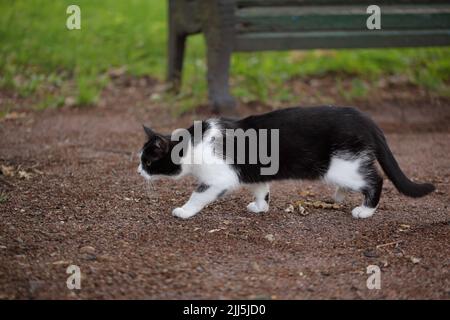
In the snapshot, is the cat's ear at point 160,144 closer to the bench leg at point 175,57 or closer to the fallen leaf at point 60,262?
the fallen leaf at point 60,262

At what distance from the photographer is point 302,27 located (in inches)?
222

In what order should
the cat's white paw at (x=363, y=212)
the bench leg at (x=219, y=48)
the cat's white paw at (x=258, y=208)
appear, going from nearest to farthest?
the cat's white paw at (x=363, y=212), the cat's white paw at (x=258, y=208), the bench leg at (x=219, y=48)

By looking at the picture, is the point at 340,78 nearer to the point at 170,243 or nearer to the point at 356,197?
the point at 356,197

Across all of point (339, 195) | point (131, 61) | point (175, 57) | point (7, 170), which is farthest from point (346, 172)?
point (131, 61)

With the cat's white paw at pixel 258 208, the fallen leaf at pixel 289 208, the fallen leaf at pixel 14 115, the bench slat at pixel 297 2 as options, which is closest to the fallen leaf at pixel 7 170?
the fallen leaf at pixel 14 115

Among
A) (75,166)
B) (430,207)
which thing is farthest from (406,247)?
(75,166)

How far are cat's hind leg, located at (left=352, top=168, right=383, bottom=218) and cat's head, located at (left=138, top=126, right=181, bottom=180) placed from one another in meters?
1.17

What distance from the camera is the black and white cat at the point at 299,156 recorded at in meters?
3.49

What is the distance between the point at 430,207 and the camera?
3.79 meters

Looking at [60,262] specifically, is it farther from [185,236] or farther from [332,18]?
[332,18]

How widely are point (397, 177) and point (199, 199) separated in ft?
3.97

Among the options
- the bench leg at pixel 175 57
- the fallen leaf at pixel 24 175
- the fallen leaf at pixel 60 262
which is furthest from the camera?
the bench leg at pixel 175 57

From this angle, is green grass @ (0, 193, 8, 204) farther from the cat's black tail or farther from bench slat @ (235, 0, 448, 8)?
bench slat @ (235, 0, 448, 8)

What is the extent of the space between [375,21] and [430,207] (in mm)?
2516
